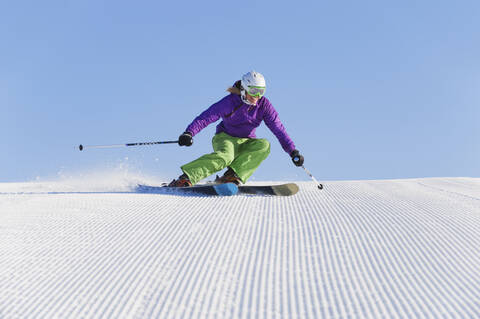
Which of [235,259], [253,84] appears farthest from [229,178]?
[235,259]

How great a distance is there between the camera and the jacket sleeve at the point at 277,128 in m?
5.72

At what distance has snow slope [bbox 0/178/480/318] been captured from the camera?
2068mm

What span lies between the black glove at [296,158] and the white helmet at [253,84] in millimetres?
818

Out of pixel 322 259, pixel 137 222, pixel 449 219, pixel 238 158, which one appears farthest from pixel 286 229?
pixel 238 158

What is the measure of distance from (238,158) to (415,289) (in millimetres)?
3483

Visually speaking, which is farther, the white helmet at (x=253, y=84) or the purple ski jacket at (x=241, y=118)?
the purple ski jacket at (x=241, y=118)

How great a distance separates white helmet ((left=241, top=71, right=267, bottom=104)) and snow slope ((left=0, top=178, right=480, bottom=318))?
1.66m

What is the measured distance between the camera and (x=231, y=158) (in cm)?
554

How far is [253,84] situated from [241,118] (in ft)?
1.69

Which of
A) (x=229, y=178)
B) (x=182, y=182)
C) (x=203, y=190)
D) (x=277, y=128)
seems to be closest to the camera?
(x=203, y=190)

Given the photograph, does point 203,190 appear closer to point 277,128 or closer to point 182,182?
point 182,182

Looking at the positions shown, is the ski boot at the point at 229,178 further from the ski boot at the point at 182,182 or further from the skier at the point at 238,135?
the ski boot at the point at 182,182

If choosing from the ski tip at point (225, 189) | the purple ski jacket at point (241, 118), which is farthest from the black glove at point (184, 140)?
the ski tip at point (225, 189)

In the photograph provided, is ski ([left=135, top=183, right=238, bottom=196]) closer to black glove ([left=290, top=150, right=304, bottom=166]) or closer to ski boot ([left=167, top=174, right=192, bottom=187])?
ski boot ([left=167, top=174, right=192, bottom=187])
